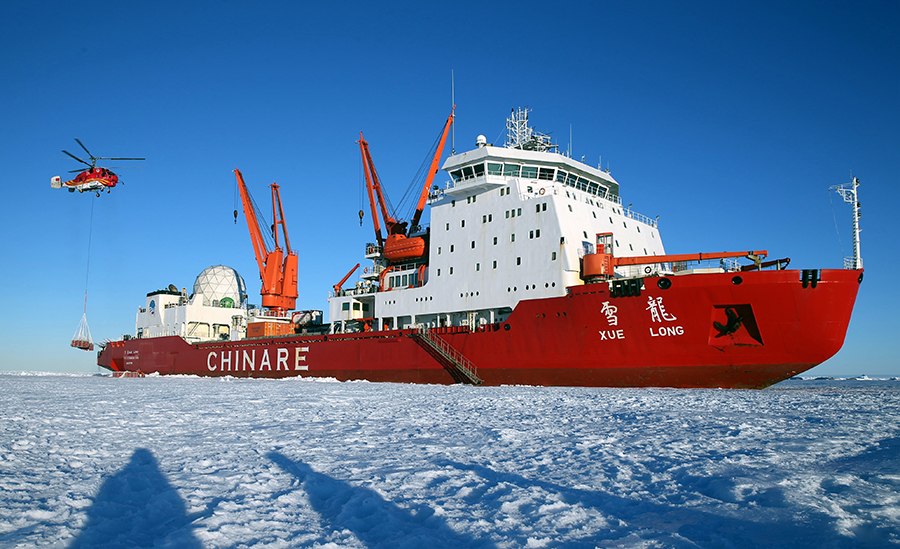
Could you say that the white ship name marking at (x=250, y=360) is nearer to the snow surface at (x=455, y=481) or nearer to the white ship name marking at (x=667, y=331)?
the white ship name marking at (x=667, y=331)

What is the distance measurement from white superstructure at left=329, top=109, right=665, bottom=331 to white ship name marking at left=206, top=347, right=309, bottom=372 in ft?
17.5

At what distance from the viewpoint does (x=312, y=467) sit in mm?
6113

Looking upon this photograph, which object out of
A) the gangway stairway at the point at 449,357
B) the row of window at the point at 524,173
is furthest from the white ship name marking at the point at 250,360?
the row of window at the point at 524,173

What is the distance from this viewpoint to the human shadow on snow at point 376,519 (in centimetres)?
399

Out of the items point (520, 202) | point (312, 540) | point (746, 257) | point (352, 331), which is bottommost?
point (312, 540)

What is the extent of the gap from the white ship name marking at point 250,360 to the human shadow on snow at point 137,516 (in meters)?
23.3

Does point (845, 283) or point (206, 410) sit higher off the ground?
point (845, 283)

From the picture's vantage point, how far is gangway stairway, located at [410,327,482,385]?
71.3ft

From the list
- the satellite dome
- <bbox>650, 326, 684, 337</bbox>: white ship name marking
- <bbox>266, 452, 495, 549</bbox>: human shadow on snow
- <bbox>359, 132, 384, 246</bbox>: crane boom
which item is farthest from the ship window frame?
<bbox>266, 452, 495, 549</bbox>: human shadow on snow

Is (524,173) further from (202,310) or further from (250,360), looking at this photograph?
(202,310)

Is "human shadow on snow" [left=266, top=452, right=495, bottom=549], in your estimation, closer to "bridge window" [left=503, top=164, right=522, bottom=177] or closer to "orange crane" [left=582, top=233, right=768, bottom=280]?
"orange crane" [left=582, top=233, right=768, bottom=280]

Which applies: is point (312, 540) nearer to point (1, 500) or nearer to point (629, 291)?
point (1, 500)

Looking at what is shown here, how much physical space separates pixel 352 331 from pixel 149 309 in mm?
22976

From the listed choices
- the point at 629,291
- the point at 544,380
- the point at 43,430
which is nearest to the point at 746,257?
the point at 629,291
